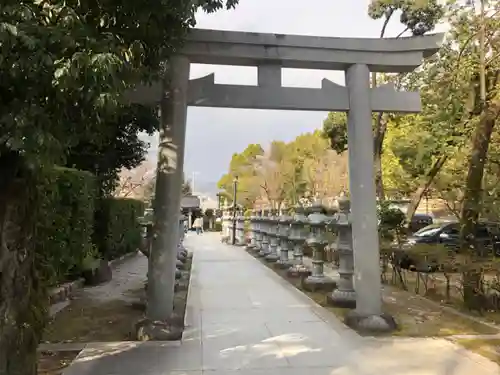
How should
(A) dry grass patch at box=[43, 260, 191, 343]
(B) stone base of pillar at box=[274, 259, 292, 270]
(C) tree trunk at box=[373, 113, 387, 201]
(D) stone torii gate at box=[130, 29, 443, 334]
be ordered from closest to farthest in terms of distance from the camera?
1. (A) dry grass patch at box=[43, 260, 191, 343]
2. (D) stone torii gate at box=[130, 29, 443, 334]
3. (B) stone base of pillar at box=[274, 259, 292, 270]
4. (C) tree trunk at box=[373, 113, 387, 201]

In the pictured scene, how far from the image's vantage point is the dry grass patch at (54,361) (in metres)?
4.61

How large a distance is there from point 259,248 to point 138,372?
44.8ft

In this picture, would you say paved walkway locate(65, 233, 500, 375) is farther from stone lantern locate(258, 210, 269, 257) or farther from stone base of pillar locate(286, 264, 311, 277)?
stone lantern locate(258, 210, 269, 257)

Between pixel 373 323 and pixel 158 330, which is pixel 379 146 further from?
pixel 158 330

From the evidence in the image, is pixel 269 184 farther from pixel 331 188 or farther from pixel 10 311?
pixel 10 311

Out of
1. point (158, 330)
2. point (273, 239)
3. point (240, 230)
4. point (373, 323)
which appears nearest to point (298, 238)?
point (273, 239)

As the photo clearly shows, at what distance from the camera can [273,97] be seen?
6414 millimetres

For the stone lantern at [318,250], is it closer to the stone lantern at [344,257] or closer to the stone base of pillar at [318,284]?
the stone base of pillar at [318,284]

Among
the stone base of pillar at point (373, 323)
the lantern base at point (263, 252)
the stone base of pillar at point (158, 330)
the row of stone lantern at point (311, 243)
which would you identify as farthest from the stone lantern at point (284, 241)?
the stone base of pillar at point (158, 330)

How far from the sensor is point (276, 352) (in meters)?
5.19

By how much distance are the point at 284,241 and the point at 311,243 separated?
12.4 ft

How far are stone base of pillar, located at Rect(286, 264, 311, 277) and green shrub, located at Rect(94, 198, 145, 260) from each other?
413 centimetres

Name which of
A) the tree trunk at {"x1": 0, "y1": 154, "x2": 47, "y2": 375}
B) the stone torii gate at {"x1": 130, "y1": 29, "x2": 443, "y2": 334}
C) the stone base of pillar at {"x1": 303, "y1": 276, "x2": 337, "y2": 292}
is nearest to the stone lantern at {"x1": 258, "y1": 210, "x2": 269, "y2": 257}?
the stone base of pillar at {"x1": 303, "y1": 276, "x2": 337, "y2": 292}

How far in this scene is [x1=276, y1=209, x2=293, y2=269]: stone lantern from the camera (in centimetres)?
1305
